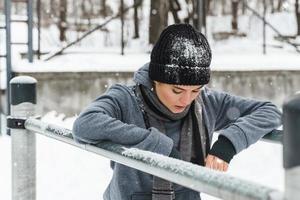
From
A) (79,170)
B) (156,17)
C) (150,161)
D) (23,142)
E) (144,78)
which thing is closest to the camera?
(150,161)

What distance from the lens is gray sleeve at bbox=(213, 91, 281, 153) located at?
2058 millimetres

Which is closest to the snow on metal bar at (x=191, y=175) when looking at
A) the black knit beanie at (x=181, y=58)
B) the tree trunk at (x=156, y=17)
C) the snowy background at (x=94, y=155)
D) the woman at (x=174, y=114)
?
the woman at (x=174, y=114)

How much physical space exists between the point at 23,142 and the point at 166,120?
741 millimetres

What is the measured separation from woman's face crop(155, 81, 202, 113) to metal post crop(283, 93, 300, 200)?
1.01 meters

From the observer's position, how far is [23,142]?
2527 millimetres

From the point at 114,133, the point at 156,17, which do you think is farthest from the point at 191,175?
the point at 156,17

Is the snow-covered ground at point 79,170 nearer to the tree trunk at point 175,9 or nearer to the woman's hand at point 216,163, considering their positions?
the woman's hand at point 216,163

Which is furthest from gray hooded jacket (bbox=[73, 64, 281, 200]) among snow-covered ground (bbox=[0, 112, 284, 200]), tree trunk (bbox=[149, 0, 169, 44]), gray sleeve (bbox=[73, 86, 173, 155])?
tree trunk (bbox=[149, 0, 169, 44])

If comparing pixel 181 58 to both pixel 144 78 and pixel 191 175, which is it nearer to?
pixel 144 78

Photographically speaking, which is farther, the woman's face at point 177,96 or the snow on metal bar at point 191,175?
the woman's face at point 177,96

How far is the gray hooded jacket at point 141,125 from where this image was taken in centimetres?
180

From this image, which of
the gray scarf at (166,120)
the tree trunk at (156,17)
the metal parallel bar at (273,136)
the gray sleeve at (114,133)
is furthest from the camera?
the tree trunk at (156,17)

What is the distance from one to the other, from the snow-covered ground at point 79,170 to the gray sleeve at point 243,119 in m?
2.27

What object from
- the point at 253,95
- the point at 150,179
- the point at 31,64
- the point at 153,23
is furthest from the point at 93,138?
the point at 153,23
